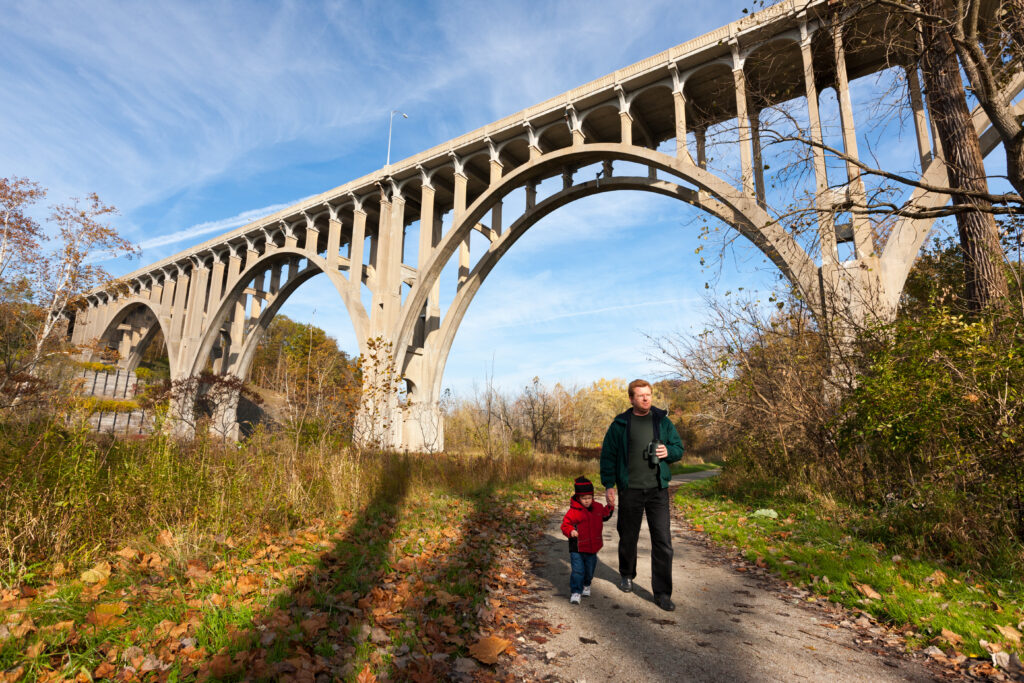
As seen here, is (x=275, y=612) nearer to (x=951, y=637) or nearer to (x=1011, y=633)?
(x=951, y=637)

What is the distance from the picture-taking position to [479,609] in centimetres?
345

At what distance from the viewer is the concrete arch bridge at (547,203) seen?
10.5 meters

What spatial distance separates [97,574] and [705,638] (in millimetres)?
4213

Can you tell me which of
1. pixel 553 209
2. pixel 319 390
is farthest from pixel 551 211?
pixel 319 390

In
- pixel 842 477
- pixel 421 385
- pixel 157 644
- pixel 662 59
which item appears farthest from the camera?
pixel 421 385

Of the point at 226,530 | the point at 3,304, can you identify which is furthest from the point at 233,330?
the point at 226,530

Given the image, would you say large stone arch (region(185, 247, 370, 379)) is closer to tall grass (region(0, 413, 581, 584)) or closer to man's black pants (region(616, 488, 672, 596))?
tall grass (region(0, 413, 581, 584))

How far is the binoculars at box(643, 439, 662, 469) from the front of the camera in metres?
3.96

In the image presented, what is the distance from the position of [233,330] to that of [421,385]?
16.1 metres

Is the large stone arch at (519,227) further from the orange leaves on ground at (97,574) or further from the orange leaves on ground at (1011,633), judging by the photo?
the orange leaves on ground at (97,574)

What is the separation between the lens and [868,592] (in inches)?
153

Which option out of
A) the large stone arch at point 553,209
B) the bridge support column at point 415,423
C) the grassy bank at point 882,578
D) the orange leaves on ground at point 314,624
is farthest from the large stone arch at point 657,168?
the orange leaves on ground at point 314,624

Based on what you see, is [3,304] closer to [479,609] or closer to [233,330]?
[233,330]

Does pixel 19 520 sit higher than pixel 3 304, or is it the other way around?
pixel 3 304
